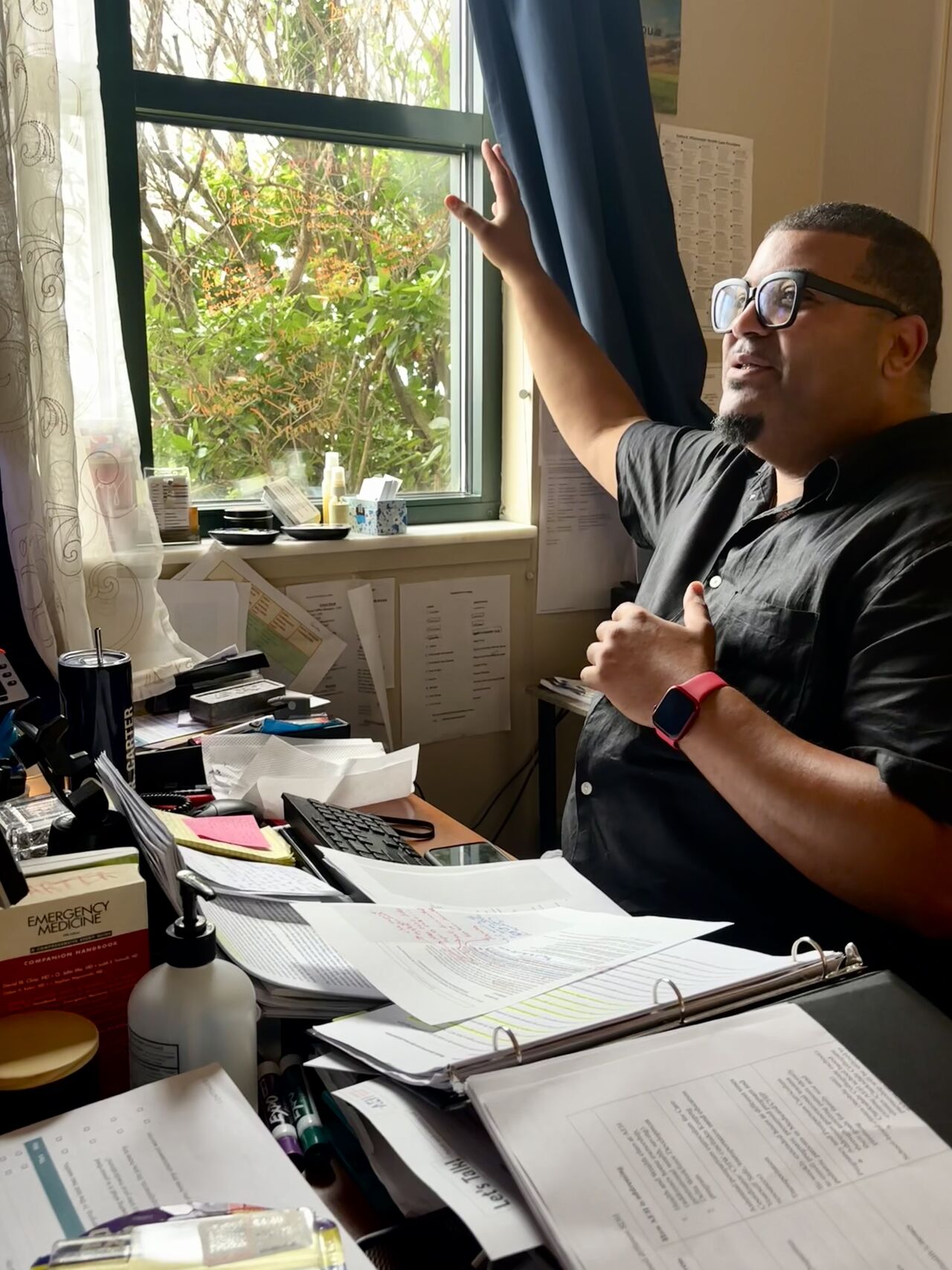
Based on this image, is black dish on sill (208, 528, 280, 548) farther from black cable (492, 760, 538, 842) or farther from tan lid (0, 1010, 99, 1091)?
tan lid (0, 1010, 99, 1091)

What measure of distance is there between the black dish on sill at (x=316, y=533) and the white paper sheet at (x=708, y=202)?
0.95m

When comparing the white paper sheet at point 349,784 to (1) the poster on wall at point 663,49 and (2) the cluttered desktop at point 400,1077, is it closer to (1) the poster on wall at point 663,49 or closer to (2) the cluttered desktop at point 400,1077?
(2) the cluttered desktop at point 400,1077

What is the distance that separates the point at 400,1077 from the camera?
0.69 meters

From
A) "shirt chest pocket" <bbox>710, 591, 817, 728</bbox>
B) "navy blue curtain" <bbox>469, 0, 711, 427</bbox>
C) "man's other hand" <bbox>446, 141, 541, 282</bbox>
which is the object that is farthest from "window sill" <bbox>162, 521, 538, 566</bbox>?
"shirt chest pocket" <bbox>710, 591, 817, 728</bbox>

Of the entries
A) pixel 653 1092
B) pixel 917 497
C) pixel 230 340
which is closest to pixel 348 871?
pixel 653 1092

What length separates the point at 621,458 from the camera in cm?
187

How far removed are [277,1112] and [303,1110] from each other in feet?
0.06

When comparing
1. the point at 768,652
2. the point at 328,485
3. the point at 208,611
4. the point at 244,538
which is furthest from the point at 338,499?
the point at 768,652

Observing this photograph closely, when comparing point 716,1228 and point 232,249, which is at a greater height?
point 232,249

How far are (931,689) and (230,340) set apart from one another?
1411 mm

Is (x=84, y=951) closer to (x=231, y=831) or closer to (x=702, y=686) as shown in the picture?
(x=231, y=831)

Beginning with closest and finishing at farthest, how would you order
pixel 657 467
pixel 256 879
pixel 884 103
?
pixel 256 879 < pixel 657 467 < pixel 884 103

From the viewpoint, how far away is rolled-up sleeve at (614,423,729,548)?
171 centimetres

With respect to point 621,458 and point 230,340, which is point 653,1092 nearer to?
point 621,458
